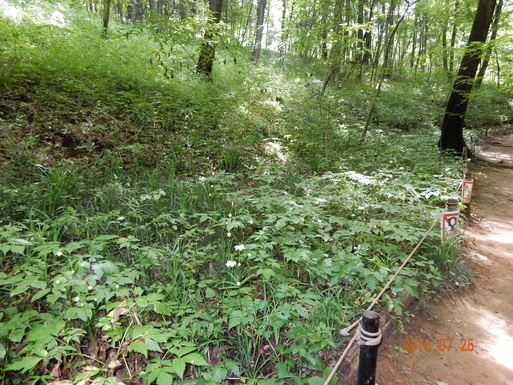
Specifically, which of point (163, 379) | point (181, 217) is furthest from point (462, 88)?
point (163, 379)

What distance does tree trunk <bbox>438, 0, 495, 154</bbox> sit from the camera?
739cm

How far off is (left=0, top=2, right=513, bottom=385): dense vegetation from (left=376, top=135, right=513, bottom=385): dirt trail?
0.30 m

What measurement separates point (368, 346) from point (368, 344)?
2cm

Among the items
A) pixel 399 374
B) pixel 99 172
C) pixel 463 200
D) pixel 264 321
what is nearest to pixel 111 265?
pixel 264 321

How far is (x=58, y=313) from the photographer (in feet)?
7.55

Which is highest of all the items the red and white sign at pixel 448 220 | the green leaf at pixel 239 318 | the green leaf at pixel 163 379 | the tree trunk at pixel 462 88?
the tree trunk at pixel 462 88

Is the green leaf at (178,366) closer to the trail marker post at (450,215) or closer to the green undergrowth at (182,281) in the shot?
the green undergrowth at (182,281)

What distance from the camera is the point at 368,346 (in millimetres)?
1554

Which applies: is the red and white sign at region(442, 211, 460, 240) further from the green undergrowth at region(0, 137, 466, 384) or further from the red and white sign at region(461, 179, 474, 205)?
the red and white sign at region(461, 179, 474, 205)

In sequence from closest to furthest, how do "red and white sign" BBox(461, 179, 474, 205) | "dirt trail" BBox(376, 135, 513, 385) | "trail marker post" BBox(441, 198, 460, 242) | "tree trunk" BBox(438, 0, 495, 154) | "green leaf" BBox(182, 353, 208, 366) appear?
1. "green leaf" BBox(182, 353, 208, 366)
2. "dirt trail" BBox(376, 135, 513, 385)
3. "trail marker post" BBox(441, 198, 460, 242)
4. "red and white sign" BBox(461, 179, 474, 205)
5. "tree trunk" BBox(438, 0, 495, 154)

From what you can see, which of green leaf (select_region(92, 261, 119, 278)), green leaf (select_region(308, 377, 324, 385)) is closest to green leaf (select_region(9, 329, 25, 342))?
green leaf (select_region(92, 261, 119, 278))
